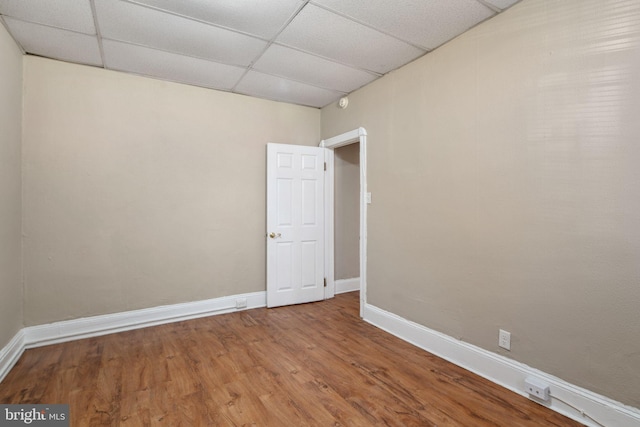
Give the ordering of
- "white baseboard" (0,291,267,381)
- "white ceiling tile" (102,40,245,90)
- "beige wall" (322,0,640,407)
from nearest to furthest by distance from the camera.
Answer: "beige wall" (322,0,640,407), "white baseboard" (0,291,267,381), "white ceiling tile" (102,40,245,90)

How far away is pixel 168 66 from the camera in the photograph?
9.68 ft

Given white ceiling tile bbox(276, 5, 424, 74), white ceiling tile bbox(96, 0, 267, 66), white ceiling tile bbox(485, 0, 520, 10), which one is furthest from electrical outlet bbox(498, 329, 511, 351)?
white ceiling tile bbox(96, 0, 267, 66)

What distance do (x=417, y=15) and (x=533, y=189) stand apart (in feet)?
4.73

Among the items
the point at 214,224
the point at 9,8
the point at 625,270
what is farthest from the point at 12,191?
the point at 625,270

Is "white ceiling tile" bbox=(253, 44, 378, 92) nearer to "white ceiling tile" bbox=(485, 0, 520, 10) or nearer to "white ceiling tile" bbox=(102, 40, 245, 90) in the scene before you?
"white ceiling tile" bbox=(102, 40, 245, 90)

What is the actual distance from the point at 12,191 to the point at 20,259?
0.63 metres

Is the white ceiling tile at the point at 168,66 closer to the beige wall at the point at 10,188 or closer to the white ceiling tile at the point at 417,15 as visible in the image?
the beige wall at the point at 10,188

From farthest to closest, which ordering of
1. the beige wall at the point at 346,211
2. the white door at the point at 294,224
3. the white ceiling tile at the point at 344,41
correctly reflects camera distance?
the beige wall at the point at 346,211 → the white door at the point at 294,224 → the white ceiling tile at the point at 344,41

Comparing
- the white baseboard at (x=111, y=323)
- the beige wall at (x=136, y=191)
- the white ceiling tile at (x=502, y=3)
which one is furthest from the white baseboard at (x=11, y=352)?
the white ceiling tile at (x=502, y=3)

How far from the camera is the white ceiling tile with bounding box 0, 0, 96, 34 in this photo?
2018 mm

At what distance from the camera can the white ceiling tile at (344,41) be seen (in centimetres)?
223

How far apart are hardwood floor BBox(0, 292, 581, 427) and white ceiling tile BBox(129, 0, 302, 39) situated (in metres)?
2.63

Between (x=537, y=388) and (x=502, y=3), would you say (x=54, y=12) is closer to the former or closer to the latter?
(x=502, y=3)

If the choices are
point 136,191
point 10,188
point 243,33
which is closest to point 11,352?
point 10,188
